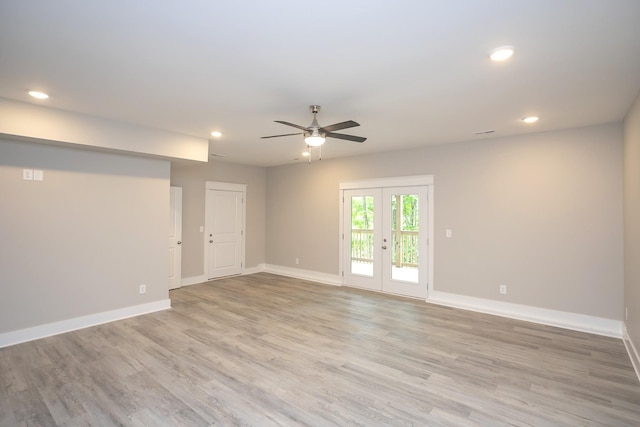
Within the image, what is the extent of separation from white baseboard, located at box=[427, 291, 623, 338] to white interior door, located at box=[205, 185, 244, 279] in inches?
174

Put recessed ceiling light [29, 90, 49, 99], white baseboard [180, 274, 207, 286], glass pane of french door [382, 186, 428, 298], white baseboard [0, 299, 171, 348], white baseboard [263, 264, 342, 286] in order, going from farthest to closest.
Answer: white baseboard [263, 264, 342, 286] → white baseboard [180, 274, 207, 286] → glass pane of french door [382, 186, 428, 298] → white baseboard [0, 299, 171, 348] → recessed ceiling light [29, 90, 49, 99]

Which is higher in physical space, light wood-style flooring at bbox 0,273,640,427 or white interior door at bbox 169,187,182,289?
white interior door at bbox 169,187,182,289

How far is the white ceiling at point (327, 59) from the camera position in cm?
190

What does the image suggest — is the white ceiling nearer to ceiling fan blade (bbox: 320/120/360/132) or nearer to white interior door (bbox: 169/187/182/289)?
ceiling fan blade (bbox: 320/120/360/132)

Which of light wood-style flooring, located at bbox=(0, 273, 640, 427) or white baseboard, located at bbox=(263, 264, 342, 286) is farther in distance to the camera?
white baseboard, located at bbox=(263, 264, 342, 286)

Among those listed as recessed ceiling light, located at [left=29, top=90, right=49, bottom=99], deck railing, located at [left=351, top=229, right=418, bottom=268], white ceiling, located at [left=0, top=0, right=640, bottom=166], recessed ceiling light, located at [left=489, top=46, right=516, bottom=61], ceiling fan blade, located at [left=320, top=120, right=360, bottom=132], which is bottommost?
deck railing, located at [left=351, top=229, right=418, bottom=268]

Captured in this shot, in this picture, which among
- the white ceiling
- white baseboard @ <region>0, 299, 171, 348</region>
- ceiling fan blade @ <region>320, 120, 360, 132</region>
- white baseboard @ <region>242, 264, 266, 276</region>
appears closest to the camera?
the white ceiling

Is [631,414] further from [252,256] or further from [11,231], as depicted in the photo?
[252,256]

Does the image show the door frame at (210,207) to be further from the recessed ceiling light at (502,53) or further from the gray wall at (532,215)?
the recessed ceiling light at (502,53)

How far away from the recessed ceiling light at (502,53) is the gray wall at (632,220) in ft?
5.83

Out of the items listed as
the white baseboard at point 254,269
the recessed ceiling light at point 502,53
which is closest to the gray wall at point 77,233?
the white baseboard at point 254,269

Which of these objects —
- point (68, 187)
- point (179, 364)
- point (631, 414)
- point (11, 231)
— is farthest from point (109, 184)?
point (631, 414)

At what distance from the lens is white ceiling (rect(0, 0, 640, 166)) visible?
1903mm

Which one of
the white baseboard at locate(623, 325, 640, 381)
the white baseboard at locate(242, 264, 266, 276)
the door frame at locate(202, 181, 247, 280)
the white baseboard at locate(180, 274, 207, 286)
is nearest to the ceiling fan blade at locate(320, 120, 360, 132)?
the white baseboard at locate(623, 325, 640, 381)
